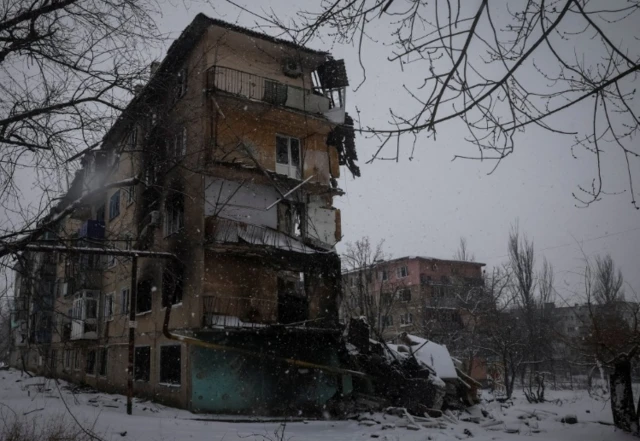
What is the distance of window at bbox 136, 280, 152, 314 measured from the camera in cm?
2173

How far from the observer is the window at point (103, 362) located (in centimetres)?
2570

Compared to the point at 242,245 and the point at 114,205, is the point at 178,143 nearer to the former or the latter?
the point at 242,245

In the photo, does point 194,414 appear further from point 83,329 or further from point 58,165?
point 83,329

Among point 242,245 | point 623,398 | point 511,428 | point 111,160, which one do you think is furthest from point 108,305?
point 623,398

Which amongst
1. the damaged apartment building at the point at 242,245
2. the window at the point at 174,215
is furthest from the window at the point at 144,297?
the window at the point at 174,215

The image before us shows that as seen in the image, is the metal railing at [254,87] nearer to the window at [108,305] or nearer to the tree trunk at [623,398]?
the tree trunk at [623,398]

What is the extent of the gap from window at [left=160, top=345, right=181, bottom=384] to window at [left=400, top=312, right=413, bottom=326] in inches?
1211

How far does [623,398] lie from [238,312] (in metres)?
12.2

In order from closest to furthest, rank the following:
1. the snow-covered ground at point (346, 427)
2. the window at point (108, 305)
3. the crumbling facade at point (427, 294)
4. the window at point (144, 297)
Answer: the snow-covered ground at point (346, 427)
the window at point (144, 297)
the window at point (108, 305)
the crumbling facade at point (427, 294)

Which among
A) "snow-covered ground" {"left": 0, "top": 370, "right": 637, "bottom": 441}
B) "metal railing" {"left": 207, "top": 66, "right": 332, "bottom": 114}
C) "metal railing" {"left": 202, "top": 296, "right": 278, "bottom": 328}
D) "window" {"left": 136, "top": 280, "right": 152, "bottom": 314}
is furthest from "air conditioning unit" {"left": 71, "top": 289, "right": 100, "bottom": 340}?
"metal railing" {"left": 207, "top": 66, "right": 332, "bottom": 114}

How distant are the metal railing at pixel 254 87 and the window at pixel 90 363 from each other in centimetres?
1844

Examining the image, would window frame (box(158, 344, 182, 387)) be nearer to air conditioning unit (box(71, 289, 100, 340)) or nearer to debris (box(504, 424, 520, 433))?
air conditioning unit (box(71, 289, 100, 340))

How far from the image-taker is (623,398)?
982 cm

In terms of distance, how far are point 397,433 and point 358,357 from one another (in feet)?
17.0
